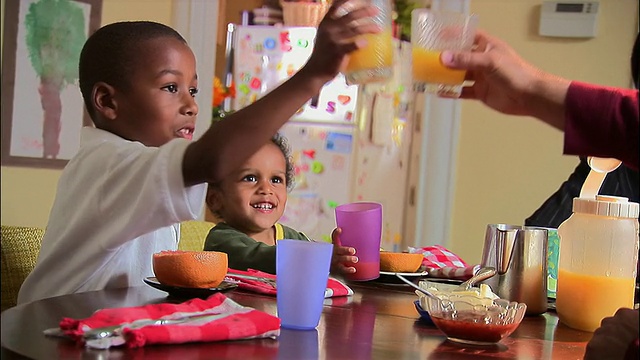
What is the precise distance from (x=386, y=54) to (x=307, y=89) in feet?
0.47

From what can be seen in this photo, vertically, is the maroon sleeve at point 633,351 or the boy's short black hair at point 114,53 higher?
the boy's short black hair at point 114,53

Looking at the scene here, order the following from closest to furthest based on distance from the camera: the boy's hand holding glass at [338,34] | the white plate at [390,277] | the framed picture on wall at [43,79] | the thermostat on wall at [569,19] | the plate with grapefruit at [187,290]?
the boy's hand holding glass at [338,34] < the plate with grapefruit at [187,290] < the white plate at [390,277] < the framed picture on wall at [43,79] < the thermostat on wall at [569,19]

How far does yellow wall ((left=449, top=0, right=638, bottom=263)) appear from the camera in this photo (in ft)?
13.8

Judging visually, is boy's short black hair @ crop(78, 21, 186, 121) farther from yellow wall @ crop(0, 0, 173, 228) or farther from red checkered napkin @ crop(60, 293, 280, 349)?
yellow wall @ crop(0, 0, 173, 228)

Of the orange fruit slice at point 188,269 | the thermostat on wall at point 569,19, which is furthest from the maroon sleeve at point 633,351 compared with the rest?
the thermostat on wall at point 569,19

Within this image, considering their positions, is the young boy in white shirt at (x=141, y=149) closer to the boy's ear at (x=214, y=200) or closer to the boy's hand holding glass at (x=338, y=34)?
the boy's hand holding glass at (x=338, y=34)

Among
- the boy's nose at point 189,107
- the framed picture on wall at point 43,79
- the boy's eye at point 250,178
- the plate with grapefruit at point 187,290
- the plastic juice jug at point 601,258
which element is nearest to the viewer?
the plate with grapefruit at point 187,290

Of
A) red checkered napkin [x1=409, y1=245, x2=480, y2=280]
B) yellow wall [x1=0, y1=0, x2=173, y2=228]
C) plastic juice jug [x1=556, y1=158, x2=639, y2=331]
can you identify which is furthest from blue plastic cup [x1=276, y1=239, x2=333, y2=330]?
yellow wall [x1=0, y1=0, x2=173, y2=228]

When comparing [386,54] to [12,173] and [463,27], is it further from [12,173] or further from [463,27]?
[12,173]

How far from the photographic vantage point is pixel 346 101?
5.39 m

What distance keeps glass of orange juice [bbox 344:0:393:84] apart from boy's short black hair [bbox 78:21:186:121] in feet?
1.85

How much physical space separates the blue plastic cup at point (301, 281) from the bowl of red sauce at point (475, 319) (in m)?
0.18

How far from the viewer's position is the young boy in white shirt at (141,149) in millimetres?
1227

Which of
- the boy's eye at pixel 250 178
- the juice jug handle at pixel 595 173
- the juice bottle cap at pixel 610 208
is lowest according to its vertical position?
the boy's eye at pixel 250 178
